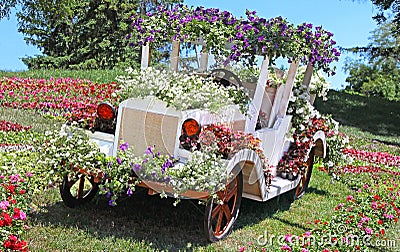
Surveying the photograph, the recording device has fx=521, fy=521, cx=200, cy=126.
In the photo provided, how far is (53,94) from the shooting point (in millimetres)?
13406

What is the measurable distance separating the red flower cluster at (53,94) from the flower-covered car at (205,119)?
517 cm

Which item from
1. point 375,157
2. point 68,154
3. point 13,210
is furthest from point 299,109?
point 375,157

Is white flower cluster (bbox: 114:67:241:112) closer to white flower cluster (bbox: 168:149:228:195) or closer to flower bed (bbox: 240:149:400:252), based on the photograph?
white flower cluster (bbox: 168:149:228:195)

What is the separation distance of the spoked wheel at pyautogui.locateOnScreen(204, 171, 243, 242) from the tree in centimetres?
2498

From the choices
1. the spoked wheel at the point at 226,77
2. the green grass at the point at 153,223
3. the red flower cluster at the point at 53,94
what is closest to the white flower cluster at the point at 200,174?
the green grass at the point at 153,223

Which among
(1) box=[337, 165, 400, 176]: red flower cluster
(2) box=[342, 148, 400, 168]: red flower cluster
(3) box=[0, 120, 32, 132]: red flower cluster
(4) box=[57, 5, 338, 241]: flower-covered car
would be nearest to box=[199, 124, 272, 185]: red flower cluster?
(4) box=[57, 5, 338, 241]: flower-covered car

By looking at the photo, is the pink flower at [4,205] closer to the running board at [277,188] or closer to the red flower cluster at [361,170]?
the running board at [277,188]

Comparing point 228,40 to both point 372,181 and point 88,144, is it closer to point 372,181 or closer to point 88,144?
point 88,144

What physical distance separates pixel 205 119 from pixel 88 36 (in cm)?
2725

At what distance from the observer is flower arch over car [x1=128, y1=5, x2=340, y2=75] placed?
5301 millimetres

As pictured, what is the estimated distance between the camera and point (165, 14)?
570 centimetres

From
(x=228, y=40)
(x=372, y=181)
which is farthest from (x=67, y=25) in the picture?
(x=228, y=40)

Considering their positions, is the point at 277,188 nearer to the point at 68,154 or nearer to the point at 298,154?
the point at 298,154

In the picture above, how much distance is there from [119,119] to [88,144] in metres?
0.37
